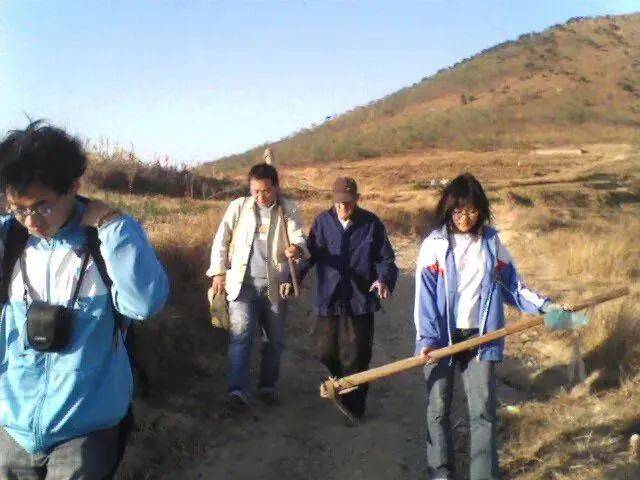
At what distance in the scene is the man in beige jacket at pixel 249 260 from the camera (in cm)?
484

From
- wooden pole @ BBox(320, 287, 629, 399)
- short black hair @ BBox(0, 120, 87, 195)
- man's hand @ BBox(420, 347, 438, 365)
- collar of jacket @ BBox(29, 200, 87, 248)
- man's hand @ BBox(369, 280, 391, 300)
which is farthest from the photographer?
man's hand @ BBox(369, 280, 391, 300)

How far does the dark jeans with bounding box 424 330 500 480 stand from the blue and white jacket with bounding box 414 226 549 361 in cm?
10

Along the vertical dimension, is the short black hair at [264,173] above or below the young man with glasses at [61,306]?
above

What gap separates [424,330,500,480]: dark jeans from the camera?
3.70 m

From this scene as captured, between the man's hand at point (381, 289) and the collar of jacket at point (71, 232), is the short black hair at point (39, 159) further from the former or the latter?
the man's hand at point (381, 289)

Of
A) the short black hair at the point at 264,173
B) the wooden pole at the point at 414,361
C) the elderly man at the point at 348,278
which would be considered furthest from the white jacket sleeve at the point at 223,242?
the wooden pole at the point at 414,361

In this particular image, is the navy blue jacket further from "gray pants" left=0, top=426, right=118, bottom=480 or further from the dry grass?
"gray pants" left=0, top=426, right=118, bottom=480

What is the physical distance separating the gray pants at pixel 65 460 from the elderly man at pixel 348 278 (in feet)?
8.53

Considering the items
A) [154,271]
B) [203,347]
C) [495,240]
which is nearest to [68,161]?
[154,271]

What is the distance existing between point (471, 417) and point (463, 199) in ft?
3.82

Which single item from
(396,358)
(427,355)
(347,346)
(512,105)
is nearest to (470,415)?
(427,355)

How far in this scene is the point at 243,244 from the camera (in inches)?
190

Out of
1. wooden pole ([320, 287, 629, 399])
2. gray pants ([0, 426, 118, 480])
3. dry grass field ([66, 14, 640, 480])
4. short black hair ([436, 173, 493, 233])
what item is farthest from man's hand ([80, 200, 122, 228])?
short black hair ([436, 173, 493, 233])

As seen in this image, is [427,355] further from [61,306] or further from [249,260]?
[61,306]
